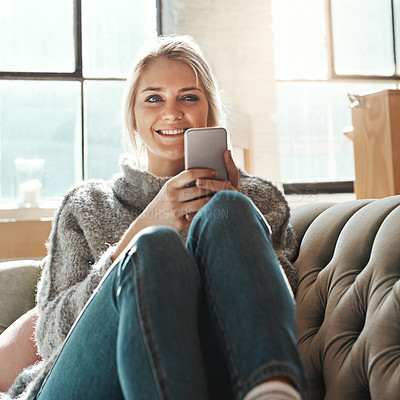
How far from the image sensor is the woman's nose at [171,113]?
1.36m

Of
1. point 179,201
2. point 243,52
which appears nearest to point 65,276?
point 179,201

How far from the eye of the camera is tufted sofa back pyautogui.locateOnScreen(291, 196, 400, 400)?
0.86 meters

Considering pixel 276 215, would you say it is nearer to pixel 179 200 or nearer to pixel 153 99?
pixel 179 200

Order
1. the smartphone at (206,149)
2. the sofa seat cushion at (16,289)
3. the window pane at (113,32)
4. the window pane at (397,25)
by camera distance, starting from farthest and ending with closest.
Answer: the window pane at (397,25)
the window pane at (113,32)
the sofa seat cushion at (16,289)
the smartphone at (206,149)

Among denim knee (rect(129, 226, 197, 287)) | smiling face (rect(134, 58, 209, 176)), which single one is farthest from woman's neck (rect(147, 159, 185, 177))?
denim knee (rect(129, 226, 197, 287))

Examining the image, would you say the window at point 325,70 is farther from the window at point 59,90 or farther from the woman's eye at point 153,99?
the woman's eye at point 153,99

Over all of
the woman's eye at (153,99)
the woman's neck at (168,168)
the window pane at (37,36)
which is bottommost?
the woman's neck at (168,168)

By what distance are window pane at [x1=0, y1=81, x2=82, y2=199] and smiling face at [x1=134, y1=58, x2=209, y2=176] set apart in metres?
1.95

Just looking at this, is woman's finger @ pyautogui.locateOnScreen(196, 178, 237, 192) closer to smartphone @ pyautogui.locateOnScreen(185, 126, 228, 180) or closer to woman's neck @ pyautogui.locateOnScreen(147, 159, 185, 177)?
smartphone @ pyautogui.locateOnScreen(185, 126, 228, 180)

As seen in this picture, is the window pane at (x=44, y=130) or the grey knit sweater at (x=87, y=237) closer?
the grey knit sweater at (x=87, y=237)

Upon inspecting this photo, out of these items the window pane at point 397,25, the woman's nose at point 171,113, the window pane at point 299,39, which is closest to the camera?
the woman's nose at point 171,113

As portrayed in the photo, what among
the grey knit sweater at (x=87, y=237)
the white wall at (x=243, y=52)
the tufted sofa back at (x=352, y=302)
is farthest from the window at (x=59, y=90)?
the tufted sofa back at (x=352, y=302)

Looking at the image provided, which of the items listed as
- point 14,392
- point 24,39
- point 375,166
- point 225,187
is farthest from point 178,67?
point 24,39

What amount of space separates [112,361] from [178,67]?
817mm
